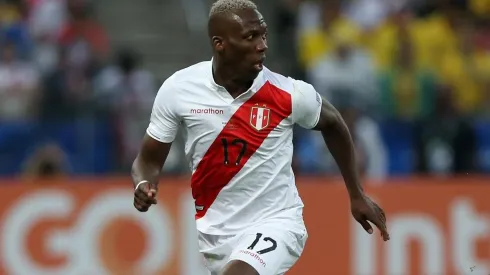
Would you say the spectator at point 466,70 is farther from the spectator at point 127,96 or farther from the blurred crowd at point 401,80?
the spectator at point 127,96

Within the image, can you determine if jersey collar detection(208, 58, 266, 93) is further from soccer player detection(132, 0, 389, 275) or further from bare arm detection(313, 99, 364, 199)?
bare arm detection(313, 99, 364, 199)

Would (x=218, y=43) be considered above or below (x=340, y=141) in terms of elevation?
above

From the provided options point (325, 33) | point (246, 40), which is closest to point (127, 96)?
point (325, 33)

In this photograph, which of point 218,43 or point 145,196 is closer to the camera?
point 145,196

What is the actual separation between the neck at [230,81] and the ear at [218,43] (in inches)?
4.7

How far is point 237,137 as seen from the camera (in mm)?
7285

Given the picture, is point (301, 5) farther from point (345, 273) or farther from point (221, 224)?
point (221, 224)

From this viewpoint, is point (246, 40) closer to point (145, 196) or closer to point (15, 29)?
point (145, 196)

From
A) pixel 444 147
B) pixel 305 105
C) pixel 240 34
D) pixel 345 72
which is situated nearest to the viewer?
pixel 240 34

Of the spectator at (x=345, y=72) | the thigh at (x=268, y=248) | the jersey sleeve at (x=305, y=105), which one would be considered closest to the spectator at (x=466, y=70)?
the spectator at (x=345, y=72)

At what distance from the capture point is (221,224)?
7.36 metres

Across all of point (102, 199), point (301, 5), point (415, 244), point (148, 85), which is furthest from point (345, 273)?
point (301, 5)

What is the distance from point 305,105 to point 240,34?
612 millimetres

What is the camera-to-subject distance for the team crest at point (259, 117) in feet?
24.0
